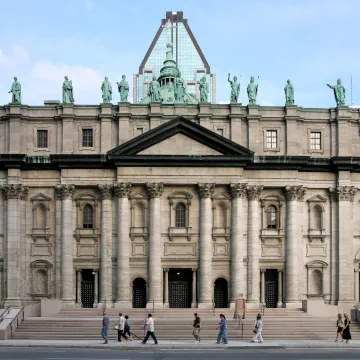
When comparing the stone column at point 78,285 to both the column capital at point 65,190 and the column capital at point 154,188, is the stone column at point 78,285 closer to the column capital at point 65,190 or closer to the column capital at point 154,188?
the column capital at point 65,190

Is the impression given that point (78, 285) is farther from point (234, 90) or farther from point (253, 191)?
point (234, 90)

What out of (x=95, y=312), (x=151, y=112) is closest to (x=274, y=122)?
(x=151, y=112)

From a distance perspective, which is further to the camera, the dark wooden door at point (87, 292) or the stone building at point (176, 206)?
the dark wooden door at point (87, 292)

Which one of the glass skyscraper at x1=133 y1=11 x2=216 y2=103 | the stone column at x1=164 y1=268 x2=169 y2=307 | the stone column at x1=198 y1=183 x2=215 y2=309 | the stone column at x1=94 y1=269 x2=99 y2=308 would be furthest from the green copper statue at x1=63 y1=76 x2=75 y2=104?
the glass skyscraper at x1=133 y1=11 x2=216 y2=103

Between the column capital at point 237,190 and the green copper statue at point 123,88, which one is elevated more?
the green copper statue at point 123,88

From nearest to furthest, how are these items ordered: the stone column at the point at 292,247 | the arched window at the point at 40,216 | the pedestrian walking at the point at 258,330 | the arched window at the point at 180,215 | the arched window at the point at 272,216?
the pedestrian walking at the point at 258,330 < the stone column at the point at 292,247 < the arched window at the point at 180,215 < the arched window at the point at 40,216 < the arched window at the point at 272,216

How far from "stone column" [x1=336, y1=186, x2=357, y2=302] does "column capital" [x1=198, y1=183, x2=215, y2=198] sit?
10155 millimetres

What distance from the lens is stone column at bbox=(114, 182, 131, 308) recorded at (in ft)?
199

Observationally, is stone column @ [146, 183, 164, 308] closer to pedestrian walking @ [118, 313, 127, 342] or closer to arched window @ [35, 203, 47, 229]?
arched window @ [35, 203, 47, 229]

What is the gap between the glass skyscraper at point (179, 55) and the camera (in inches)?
6403

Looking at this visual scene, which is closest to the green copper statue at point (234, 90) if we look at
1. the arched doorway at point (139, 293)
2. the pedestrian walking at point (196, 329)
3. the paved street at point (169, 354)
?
the arched doorway at point (139, 293)

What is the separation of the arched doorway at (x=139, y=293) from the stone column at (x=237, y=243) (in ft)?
22.3

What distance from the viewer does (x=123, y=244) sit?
200 ft

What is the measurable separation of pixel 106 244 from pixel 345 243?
61.2 ft
